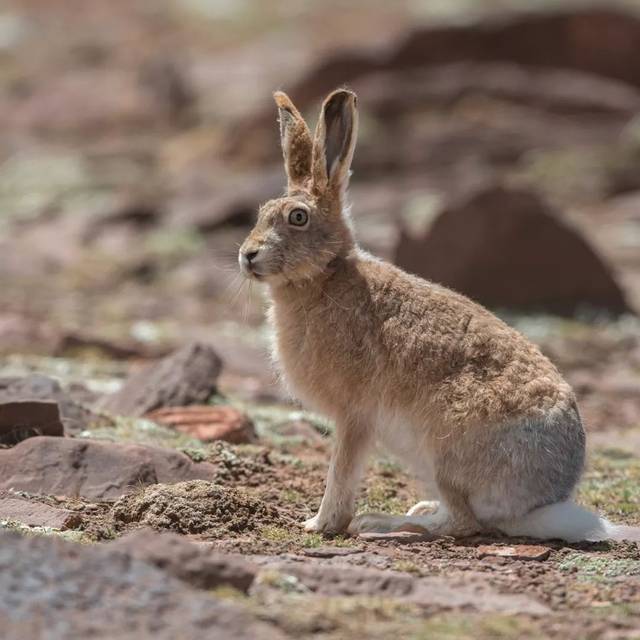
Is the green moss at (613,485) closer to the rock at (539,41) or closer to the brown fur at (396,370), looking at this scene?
the brown fur at (396,370)

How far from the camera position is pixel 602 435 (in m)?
11.4

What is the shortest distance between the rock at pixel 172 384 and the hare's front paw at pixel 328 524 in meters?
2.94

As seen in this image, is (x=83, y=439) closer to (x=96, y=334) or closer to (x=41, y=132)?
(x=96, y=334)

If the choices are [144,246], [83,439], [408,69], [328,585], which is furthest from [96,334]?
[408,69]

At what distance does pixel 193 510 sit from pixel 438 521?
133 cm

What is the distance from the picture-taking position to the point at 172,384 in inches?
406

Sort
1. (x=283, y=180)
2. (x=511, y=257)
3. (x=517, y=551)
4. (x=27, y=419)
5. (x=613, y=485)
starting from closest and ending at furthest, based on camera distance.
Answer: (x=517, y=551)
(x=27, y=419)
(x=613, y=485)
(x=511, y=257)
(x=283, y=180)

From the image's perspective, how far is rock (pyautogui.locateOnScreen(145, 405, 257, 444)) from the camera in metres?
9.58

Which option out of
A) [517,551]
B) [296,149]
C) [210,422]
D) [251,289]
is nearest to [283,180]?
[251,289]

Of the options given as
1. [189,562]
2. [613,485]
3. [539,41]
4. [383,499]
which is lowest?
[613,485]

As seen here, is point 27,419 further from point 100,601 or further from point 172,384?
point 100,601

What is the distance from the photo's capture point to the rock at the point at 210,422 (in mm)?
9578

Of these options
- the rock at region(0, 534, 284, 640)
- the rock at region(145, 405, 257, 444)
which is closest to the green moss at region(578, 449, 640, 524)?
the rock at region(145, 405, 257, 444)

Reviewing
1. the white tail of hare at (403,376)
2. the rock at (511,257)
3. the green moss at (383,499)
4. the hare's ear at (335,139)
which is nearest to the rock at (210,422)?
the green moss at (383,499)
